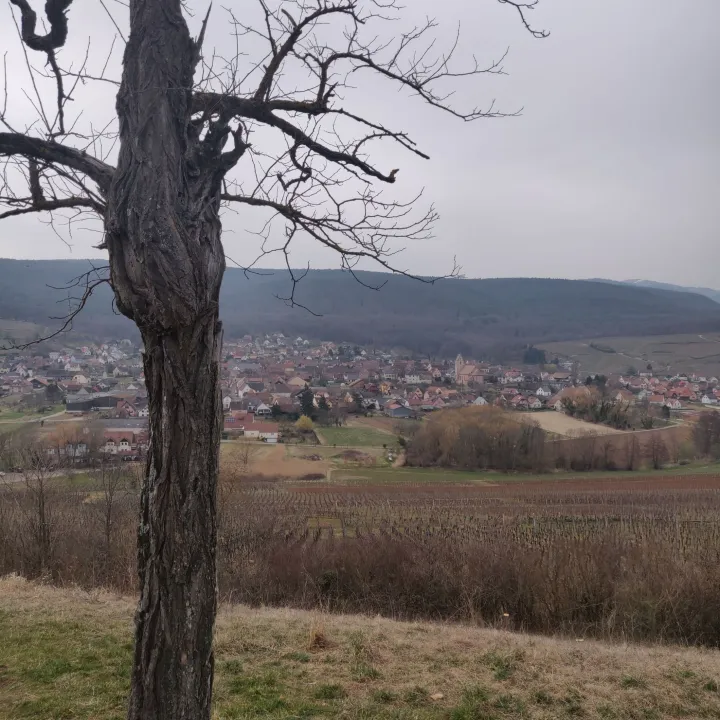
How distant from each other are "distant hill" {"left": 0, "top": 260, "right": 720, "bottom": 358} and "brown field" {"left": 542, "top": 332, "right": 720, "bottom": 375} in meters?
7.71

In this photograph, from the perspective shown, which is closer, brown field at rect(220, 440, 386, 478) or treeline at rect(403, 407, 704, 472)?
brown field at rect(220, 440, 386, 478)

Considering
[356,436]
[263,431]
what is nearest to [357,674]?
[263,431]

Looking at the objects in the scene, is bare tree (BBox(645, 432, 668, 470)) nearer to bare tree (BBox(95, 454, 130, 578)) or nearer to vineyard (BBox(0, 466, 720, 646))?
vineyard (BBox(0, 466, 720, 646))

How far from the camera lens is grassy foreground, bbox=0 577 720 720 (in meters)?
4.23

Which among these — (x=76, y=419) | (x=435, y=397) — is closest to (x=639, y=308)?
(x=435, y=397)

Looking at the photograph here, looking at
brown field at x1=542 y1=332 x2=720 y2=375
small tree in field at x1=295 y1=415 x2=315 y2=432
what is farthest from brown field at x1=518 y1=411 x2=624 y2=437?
brown field at x1=542 y1=332 x2=720 y2=375

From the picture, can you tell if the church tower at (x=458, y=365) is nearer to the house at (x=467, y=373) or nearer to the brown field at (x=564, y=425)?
the house at (x=467, y=373)

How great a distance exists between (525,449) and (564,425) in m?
10.4

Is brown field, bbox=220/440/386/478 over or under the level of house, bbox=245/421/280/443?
under

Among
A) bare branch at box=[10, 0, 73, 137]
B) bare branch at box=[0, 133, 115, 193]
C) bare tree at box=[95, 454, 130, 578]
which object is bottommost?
bare tree at box=[95, 454, 130, 578]

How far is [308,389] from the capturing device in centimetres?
5569

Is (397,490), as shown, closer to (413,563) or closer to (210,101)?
(413,563)

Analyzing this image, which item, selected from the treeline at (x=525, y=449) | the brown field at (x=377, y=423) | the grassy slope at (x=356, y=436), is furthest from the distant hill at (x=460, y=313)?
the treeline at (x=525, y=449)

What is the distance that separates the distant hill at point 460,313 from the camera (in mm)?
114375
